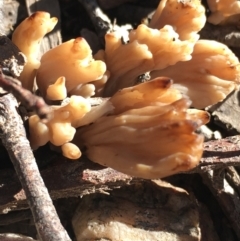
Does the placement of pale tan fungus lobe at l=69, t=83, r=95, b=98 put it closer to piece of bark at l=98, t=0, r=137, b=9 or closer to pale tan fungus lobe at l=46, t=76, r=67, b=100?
pale tan fungus lobe at l=46, t=76, r=67, b=100

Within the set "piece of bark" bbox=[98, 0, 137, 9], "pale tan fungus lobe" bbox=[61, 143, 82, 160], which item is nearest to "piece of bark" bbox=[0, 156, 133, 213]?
"pale tan fungus lobe" bbox=[61, 143, 82, 160]

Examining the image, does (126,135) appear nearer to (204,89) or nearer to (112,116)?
→ (112,116)

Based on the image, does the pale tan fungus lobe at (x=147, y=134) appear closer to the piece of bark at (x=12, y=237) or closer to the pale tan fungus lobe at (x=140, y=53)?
the pale tan fungus lobe at (x=140, y=53)

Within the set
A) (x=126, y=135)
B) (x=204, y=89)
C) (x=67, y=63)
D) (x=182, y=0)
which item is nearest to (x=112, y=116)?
(x=126, y=135)

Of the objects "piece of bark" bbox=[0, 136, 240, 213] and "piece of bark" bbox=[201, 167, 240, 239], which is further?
"piece of bark" bbox=[201, 167, 240, 239]

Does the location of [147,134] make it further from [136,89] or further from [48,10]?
[48,10]

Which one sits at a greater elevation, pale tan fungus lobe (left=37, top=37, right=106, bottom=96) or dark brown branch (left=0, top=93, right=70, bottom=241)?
pale tan fungus lobe (left=37, top=37, right=106, bottom=96)
